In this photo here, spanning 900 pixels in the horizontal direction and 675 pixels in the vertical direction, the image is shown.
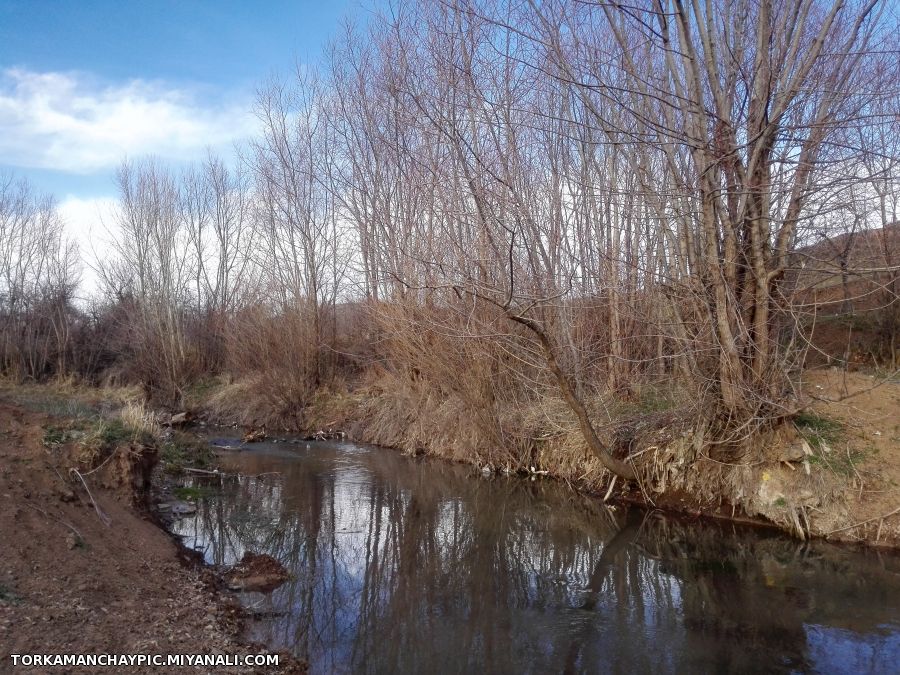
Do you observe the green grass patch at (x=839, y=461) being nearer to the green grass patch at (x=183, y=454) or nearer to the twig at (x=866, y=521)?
the twig at (x=866, y=521)

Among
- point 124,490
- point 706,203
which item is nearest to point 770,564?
point 706,203

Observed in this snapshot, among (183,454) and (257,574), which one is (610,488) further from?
(183,454)

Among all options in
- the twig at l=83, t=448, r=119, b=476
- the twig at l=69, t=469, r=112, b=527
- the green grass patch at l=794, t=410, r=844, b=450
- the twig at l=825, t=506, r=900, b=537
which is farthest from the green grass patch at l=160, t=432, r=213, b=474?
the twig at l=825, t=506, r=900, b=537

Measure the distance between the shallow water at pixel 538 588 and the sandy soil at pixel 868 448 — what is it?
349 millimetres

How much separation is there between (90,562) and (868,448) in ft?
27.4

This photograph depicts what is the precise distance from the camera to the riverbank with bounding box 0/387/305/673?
4289 mm

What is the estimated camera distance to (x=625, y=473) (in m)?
9.65

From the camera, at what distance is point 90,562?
537cm

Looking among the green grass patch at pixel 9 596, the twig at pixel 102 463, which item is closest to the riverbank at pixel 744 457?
the twig at pixel 102 463

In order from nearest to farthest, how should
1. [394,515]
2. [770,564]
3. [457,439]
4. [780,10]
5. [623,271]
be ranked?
1. [770,564]
2. [780,10]
3. [394,515]
4. [623,271]
5. [457,439]

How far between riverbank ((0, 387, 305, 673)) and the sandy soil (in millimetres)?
6442

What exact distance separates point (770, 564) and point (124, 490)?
7.08m

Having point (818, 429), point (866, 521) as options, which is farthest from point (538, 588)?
point (818, 429)

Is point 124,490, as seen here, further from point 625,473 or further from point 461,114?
point 461,114
